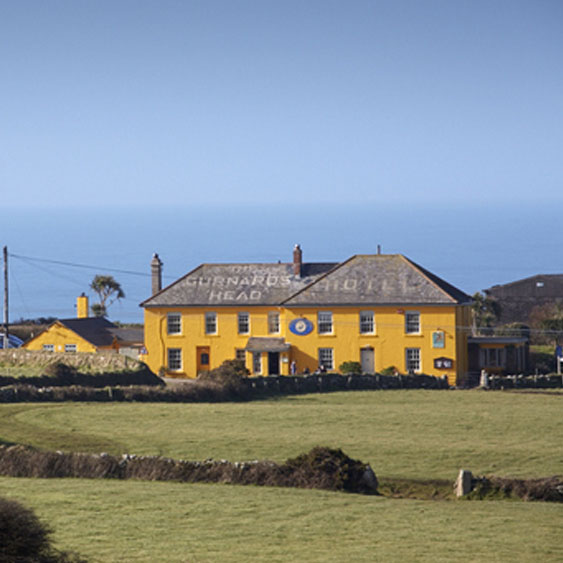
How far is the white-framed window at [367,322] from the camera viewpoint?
63.1m

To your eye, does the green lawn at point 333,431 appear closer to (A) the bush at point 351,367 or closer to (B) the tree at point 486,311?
(A) the bush at point 351,367

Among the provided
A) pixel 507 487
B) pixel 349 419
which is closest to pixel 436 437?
pixel 349 419

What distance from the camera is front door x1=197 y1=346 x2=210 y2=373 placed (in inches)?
2591

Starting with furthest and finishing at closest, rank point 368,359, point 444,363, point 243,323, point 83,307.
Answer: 1. point 83,307
2. point 243,323
3. point 368,359
4. point 444,363

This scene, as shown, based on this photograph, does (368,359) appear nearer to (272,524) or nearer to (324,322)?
(324,322)

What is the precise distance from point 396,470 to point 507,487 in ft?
14.6

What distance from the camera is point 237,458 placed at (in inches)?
1238

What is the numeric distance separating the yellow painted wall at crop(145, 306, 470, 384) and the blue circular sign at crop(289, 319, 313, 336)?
0.24 m

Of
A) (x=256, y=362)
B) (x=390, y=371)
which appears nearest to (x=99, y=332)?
(x=256, y=362)

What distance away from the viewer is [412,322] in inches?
2469

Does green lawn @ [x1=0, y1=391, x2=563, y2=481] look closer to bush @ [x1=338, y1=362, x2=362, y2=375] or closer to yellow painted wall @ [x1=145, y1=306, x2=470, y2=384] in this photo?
bush @ [x1=338, y1=362, x2=362, y2=375]

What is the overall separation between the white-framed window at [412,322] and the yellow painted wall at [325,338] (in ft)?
0.75

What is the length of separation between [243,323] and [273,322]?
5.71ft

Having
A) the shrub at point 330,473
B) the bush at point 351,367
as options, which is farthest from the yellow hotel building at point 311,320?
the shrub at point 330,473
